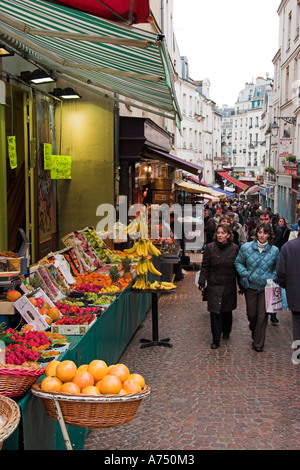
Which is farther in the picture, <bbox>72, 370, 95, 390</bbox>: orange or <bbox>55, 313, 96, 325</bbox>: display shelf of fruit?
<bbox>55, 313, 96, 325</bbox>: display shelf of fruit

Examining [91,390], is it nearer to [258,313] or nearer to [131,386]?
[131,386]

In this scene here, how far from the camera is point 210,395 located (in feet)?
20.8

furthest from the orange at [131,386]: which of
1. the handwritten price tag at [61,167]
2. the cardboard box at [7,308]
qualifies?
the handwritten price tag at [61,167]

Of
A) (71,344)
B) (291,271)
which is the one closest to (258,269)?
(291,271)

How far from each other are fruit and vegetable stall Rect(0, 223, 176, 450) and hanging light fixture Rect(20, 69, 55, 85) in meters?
2.83

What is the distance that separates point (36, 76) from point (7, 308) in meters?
4.88

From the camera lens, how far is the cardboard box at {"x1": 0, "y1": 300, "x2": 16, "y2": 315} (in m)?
5.42

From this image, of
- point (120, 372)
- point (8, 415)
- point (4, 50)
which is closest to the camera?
point (8, 415)

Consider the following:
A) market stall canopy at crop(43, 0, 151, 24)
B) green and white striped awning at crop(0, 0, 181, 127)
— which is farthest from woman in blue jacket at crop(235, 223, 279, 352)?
market stall canopy at crop(43, 0, 151, 24)

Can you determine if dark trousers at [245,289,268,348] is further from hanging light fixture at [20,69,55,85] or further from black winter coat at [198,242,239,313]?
hanging light fixture at [20,69,55,85]

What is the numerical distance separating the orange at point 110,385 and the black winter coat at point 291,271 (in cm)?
352

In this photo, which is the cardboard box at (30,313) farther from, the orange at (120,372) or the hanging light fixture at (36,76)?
the hanging light fixture at (36,76)

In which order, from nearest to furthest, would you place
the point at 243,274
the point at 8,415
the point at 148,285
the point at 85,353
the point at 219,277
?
1. the point at 8,415
2. the point at 85,353
3. the point at 243,274
4. the point at 219,277
5. the point at 148,285
